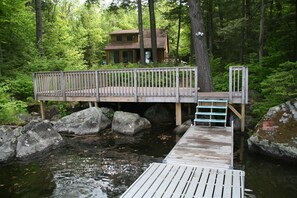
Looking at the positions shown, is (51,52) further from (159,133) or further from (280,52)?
(280,52)

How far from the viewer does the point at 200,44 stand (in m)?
9.90

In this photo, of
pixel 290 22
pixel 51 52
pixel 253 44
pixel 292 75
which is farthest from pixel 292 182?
pixel 51 52

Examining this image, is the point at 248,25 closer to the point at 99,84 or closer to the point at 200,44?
the point at 200,44

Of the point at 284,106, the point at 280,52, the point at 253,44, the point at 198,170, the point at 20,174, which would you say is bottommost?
the point at 20,174

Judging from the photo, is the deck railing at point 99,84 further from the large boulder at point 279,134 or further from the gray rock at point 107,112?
the large boulder at point 279,134

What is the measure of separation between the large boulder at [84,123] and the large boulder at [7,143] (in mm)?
1956

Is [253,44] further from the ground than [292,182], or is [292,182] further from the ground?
[253,44]

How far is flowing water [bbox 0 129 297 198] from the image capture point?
512 cm

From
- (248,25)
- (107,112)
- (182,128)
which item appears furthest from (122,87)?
(248,25)

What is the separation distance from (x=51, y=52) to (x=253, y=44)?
47.8ft

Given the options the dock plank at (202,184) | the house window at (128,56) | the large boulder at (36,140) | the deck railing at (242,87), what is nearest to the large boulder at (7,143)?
the large boulder at (36,140)

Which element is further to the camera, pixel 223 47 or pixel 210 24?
pixel 223 47

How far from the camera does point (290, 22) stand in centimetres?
1161

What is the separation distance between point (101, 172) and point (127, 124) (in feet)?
11.0
